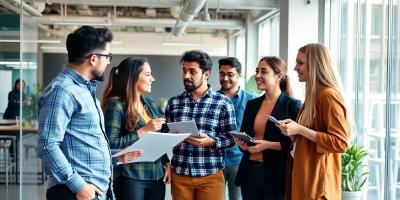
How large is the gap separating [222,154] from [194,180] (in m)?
0.28

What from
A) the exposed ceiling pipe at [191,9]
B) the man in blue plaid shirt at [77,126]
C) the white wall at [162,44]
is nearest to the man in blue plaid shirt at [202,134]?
the man in blue plaid shirt at [77,126]

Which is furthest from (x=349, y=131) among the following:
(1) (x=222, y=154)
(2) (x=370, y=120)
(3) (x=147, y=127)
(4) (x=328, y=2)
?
(4) (x=328, y=2)

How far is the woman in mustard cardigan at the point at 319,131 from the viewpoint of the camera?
2.98 meters

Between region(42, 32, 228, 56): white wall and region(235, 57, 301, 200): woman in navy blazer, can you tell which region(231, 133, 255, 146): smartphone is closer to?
region(235, 57, 301, 200): woman in navy blazer

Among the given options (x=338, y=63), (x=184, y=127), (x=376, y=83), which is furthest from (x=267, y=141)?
(x=338, y=63)

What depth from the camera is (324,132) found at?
10.1 ft

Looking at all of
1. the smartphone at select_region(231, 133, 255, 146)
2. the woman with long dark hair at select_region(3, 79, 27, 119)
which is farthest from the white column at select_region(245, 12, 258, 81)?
the smartphone at select_region(231, 133, 255, 146)

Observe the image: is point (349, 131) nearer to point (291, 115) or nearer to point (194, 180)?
point (291, 115)

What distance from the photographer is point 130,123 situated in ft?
10.6

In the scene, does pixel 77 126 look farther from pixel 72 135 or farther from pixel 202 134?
pixel 202 134

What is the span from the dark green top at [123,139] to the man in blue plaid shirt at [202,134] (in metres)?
0.19

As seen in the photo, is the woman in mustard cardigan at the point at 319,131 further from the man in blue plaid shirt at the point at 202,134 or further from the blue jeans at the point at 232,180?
the blue jeans at the point at 232,180

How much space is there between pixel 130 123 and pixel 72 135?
2.70 ft

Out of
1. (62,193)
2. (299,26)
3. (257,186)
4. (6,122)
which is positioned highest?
(299,26)
